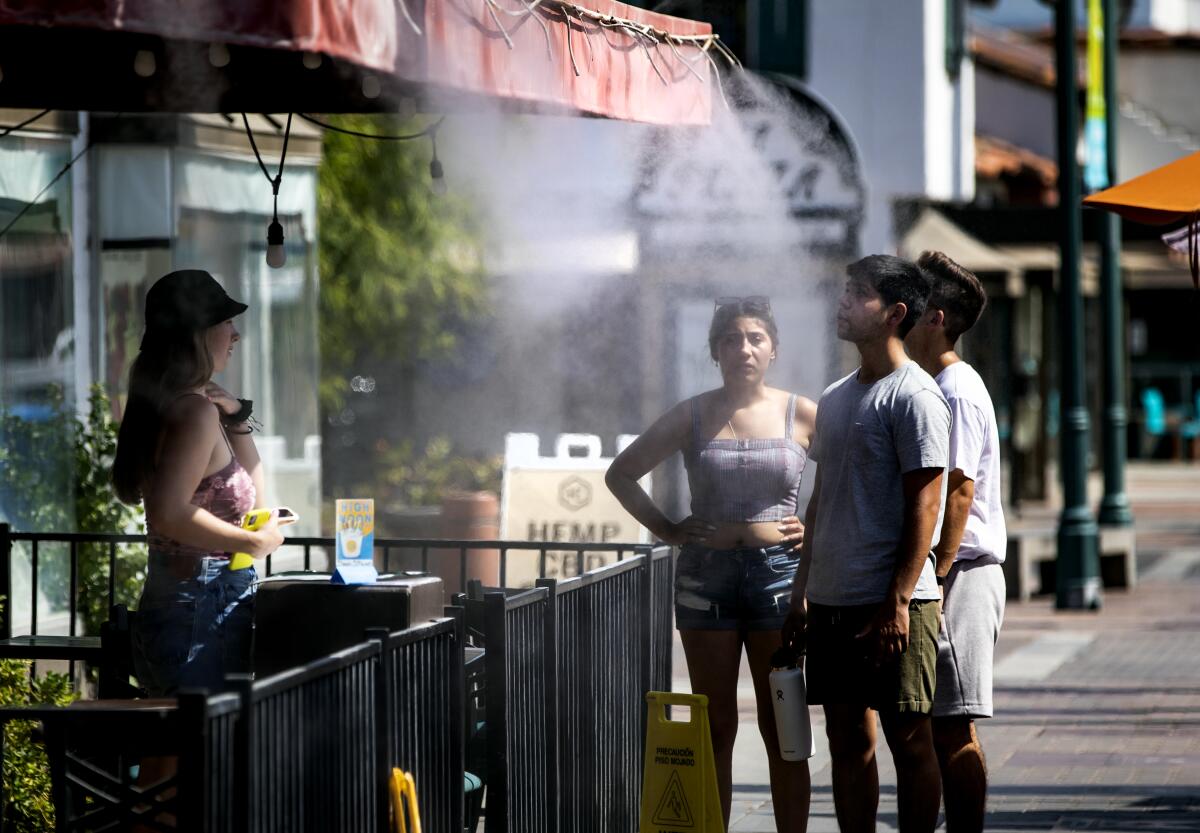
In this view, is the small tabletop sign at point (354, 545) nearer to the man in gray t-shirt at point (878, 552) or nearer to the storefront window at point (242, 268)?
the man in gray t-shirt at point (878, 552)

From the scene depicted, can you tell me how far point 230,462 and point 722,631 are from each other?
5.12 feet

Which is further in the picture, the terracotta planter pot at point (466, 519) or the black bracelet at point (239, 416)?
the terracotta planter pot at point (466, 519)

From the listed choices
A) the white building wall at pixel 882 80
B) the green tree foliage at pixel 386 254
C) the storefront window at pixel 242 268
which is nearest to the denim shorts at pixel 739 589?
the storefront window at pixel 242 268

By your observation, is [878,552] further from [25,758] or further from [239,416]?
[25,758]

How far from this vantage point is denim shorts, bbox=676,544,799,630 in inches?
216

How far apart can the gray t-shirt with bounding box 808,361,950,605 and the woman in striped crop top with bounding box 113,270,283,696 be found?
1496 millimetres

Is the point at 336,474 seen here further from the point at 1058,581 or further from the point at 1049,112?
the point at 1049,112

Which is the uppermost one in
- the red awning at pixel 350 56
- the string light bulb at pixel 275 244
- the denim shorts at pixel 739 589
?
the red awning at pixel 350 56

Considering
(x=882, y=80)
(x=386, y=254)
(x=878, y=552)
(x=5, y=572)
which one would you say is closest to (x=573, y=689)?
(x=878, y=552)

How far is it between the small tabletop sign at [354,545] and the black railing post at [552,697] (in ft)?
1.65

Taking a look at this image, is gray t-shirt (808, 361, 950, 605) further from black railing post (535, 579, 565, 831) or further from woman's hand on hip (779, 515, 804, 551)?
black railing post (535, 579, 565, 831)

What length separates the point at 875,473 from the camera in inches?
193

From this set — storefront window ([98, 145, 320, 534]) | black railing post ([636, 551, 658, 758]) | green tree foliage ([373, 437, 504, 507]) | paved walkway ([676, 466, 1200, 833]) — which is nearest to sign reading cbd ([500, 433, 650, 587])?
paved walkway ([676, 466, 1200, 833])

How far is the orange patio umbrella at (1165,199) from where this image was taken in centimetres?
621
